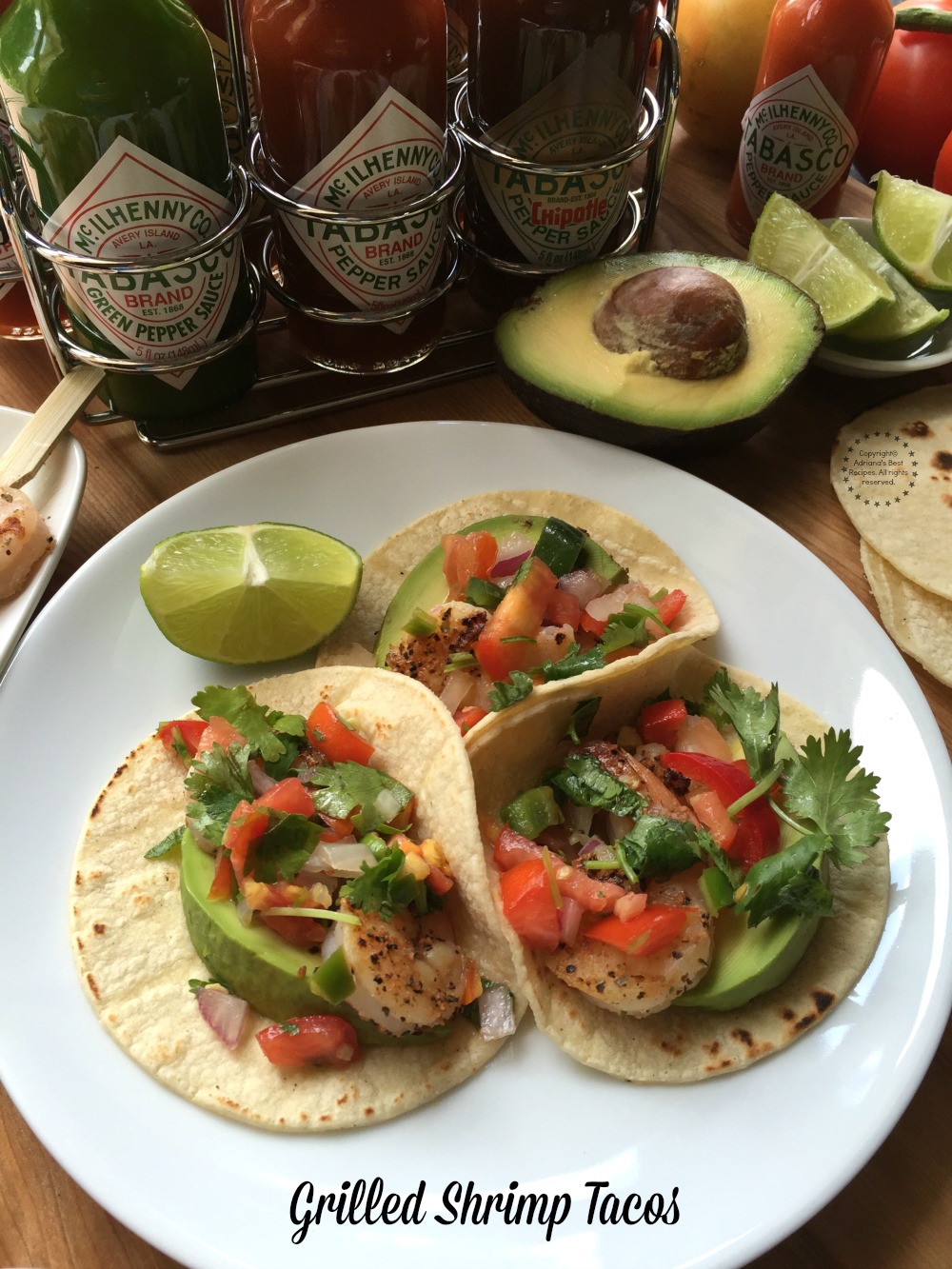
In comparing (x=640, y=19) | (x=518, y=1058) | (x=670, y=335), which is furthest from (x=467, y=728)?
(x=640, y=19)

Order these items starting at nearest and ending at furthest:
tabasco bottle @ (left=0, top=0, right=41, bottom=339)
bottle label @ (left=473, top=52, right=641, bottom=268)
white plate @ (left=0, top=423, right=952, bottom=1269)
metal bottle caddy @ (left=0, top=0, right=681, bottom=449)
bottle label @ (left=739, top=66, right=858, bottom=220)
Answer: white plate @ (left=0, top=423, right=952, bottom=1269)
metal bottle caddy @ (left=0, top=0, right=681, bottom=449)
bottle label @ (left=473, top=52, right=641, bottom=268)
tabasco bottle @ (left=0, top=0, right=41, bottom=339)
bottle label @ (left=739, top=66, right=858, bottom=220)

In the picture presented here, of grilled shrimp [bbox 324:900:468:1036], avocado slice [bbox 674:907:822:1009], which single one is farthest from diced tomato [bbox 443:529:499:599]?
avocado slice [bbox 674:907:822:1009]

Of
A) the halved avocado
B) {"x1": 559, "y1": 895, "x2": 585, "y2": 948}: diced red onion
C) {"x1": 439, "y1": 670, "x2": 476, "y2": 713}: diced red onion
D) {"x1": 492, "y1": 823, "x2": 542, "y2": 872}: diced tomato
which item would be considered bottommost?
{"x1": 559, "y1": 895, "x2": 585, "y2": 948}: diced red onion

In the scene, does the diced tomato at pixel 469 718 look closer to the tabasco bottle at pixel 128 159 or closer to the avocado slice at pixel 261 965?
the avocado slice at pixel 261 965

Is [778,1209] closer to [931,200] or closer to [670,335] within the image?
[670,335]

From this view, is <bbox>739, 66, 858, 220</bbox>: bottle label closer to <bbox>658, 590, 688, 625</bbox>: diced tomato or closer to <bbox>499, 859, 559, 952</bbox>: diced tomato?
<bbox>658, 590, 688, 625</bbox>: diced tomato

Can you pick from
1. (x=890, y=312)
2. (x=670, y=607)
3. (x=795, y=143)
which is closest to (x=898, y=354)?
(x=890, y=312)

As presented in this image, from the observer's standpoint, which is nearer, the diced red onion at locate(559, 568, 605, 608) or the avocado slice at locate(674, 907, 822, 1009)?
the avocado slice at locate(674, 907, 822, 1009)

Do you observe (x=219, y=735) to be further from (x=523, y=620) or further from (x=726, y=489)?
(x=726, y=489)
